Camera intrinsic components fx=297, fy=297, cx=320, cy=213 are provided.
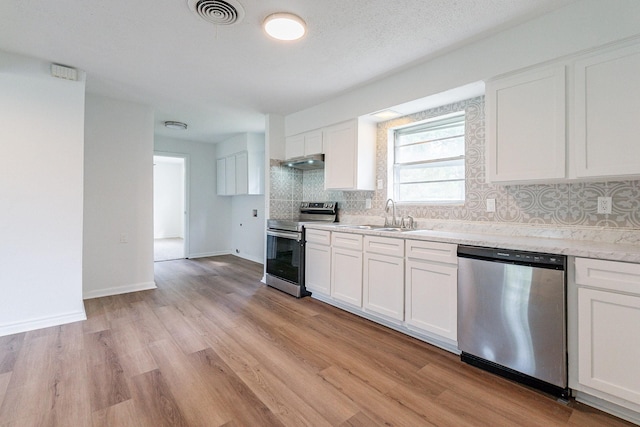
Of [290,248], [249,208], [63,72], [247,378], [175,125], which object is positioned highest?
[175,125]

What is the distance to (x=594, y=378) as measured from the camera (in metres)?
1.68

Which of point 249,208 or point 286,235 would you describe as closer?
point 286,235

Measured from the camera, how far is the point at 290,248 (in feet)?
12.8

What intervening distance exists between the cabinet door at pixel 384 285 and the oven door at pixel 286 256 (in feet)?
3.47

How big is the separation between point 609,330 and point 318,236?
2.53 m

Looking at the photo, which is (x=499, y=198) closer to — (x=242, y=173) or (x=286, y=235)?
(x=286, y=235)

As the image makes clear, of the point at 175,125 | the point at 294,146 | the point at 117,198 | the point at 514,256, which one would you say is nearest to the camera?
the point at 514,256

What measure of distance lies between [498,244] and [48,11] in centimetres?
349

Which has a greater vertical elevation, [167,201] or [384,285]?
[167,201]

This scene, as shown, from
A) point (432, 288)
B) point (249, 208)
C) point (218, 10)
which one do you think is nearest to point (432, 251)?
point (432, 288)

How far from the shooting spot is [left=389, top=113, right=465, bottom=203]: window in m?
2.99

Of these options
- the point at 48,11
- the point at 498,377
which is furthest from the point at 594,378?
the point at 48,11

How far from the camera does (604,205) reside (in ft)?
6.73

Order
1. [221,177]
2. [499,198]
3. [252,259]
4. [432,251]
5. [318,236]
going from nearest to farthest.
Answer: [432,251] → [499,198] → [318,236] → [252,259] → [221,177]
